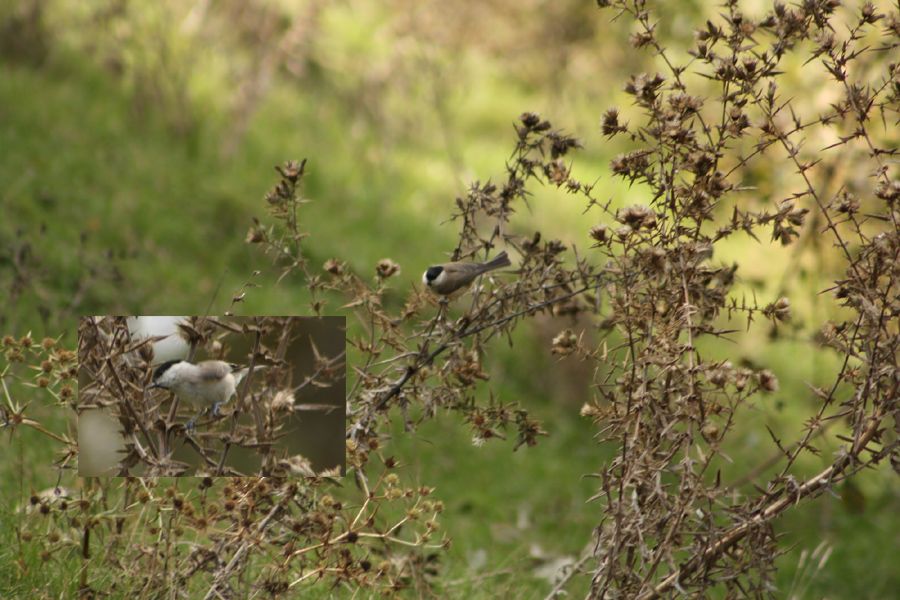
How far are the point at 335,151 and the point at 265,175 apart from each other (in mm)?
925

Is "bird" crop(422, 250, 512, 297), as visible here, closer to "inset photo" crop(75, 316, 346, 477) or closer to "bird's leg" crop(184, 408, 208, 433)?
"inset photo" crop(75, 316, 346, 477)

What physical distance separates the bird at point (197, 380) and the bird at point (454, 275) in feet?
2.08

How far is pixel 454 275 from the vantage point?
2994 millimetres

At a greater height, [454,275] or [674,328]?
[454,275]

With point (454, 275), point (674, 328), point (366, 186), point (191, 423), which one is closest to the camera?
point (674, 328)

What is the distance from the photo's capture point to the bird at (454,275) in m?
2.98

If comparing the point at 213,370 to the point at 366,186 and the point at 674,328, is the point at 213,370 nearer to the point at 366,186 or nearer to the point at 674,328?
the point at 674,328

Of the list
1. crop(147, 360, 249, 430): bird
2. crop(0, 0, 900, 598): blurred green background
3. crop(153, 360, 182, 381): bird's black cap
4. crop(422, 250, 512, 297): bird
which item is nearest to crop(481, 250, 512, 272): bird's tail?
crop(422, 250, 512, 297): bird

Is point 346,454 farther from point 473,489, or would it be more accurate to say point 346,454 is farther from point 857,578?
point 857,578

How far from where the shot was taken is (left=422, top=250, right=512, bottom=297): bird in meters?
2.98

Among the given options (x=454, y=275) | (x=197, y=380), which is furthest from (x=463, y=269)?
(x=197, y=380)

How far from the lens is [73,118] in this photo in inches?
272

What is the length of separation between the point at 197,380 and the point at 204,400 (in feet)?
0.17

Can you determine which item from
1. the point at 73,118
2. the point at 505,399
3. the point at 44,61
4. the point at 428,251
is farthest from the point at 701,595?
the point at 44,61
